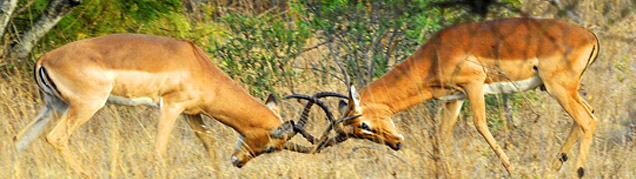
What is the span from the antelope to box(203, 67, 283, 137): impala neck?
0.61 meters

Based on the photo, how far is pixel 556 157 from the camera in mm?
6871

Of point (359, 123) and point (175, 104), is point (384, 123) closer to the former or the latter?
point (359, 123)

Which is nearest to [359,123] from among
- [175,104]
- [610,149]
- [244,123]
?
[244,123]

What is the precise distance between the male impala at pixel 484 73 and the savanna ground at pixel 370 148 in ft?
0.53

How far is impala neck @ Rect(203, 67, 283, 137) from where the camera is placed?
7.15m

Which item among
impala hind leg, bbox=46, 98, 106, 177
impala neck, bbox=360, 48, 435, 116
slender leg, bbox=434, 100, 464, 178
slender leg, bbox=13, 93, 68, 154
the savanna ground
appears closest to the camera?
the savanna ground

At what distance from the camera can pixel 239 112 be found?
716 cm

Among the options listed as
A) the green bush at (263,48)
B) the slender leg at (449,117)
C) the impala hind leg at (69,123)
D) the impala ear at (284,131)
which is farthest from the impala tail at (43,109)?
the slender leg at (449,117)

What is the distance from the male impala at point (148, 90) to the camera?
6.68m

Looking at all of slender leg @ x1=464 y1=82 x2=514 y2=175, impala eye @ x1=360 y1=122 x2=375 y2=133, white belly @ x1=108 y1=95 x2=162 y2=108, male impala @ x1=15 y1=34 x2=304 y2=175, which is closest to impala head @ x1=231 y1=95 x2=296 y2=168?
male impala @ x1=15 y1=34 x2=304 y2=175

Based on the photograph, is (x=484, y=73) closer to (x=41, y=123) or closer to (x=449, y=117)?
(x=449, y=117)

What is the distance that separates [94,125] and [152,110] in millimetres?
640

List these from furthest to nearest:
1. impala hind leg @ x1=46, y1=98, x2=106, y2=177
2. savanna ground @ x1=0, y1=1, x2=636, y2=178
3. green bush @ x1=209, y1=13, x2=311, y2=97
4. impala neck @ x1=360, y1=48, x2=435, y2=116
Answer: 1. green bush @ x1=209, y1=13, x2=311, y2=97
2. impala neck @ x1=360, y1=48, x2=435, y2=116
3. impala hind leg @ x1=46, y1=98, x2=106, y2=177
4. savanna ground @ x1=0, y1=1, x2=636, y2=178

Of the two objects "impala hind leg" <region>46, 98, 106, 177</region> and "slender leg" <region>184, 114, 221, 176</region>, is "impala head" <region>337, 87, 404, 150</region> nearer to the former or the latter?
"slender leg" <region>184, 114, 221, 176</region>
